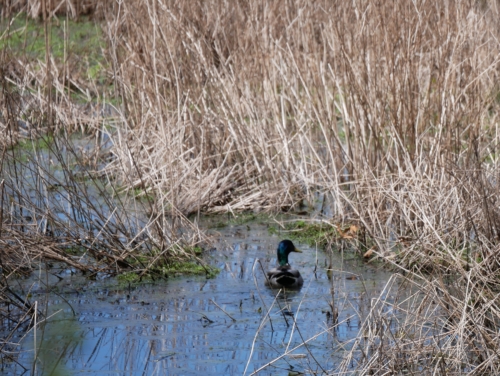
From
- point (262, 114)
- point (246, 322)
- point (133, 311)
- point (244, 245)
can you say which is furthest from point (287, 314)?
point (262, 114)

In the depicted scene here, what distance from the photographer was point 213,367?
15.6 feet

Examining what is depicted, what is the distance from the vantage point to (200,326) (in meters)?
5.36

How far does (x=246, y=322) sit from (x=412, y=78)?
2.21 m

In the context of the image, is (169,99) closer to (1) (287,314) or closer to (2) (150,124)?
(2) (150,124)

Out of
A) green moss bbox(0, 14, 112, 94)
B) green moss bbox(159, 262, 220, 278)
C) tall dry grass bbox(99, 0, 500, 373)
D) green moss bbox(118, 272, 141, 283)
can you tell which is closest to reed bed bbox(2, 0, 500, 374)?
tall dry grass bbox(99, 0, 500, 373)

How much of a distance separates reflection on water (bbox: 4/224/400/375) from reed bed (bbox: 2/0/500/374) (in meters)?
0.35

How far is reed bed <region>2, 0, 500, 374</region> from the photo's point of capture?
18.1 ft

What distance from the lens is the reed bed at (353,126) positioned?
18.1 ft

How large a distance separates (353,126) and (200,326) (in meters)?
2.32

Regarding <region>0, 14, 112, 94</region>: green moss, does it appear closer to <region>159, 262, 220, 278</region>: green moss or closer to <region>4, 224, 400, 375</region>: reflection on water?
<region>159, 262, 220, 278</region>: green moss

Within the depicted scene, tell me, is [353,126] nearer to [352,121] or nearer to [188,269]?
[352,121]

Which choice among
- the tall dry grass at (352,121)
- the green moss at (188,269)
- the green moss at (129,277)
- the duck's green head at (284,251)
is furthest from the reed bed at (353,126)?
the duck's green head at (284,251)

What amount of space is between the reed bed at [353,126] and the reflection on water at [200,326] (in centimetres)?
35

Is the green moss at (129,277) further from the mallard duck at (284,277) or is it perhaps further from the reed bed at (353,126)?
the mallard duck at (284,277)
